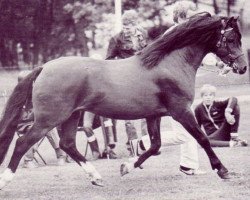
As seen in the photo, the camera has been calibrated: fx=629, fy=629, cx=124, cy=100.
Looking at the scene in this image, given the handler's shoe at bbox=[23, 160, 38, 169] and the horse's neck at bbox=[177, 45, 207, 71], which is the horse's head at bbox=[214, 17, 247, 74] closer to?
the horse's neck at bbox=[177, 45, 207, 71]

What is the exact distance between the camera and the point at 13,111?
24.2 ft

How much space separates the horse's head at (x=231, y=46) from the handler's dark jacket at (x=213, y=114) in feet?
10.7

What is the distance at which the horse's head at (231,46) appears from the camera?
24.5 feet

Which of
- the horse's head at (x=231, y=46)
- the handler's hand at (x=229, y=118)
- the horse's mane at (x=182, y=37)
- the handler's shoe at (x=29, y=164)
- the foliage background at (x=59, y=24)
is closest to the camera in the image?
the horse's mane at (x=182, y=37)

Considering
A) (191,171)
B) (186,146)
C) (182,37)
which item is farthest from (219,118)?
(182,37)

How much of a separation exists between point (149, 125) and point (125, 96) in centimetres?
77

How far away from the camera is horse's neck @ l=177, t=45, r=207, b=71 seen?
747cm

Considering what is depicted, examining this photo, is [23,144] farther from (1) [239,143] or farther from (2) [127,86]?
(1) [239,143]

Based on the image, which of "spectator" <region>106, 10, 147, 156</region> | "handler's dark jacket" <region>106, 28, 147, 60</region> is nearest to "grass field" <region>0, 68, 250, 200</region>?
"spectator" <region>106, 10, 147, 156</region>

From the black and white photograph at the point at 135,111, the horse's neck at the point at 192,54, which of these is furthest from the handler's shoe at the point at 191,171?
the horse's neck at the point at 192,54

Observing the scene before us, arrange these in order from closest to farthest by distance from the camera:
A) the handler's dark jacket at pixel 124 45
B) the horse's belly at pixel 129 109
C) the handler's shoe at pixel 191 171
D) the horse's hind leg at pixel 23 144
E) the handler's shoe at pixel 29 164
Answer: the horse's hind leg at pixel 23 144
the horse's belly at pixel 129 109
the handler's shoe at pixel 191 171
the handler's shoe at pixel 29 164
the handler's dark jacket at pixel 124 45

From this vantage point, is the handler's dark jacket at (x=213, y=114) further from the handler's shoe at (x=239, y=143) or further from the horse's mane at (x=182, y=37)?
the horse's mane at (x=182, y=37)

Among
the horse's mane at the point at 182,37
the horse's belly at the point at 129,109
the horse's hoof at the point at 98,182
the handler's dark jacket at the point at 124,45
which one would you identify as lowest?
the horse's hoof at the point at 98,182

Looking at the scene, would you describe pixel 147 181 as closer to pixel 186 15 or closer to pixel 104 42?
pixel 186 15
